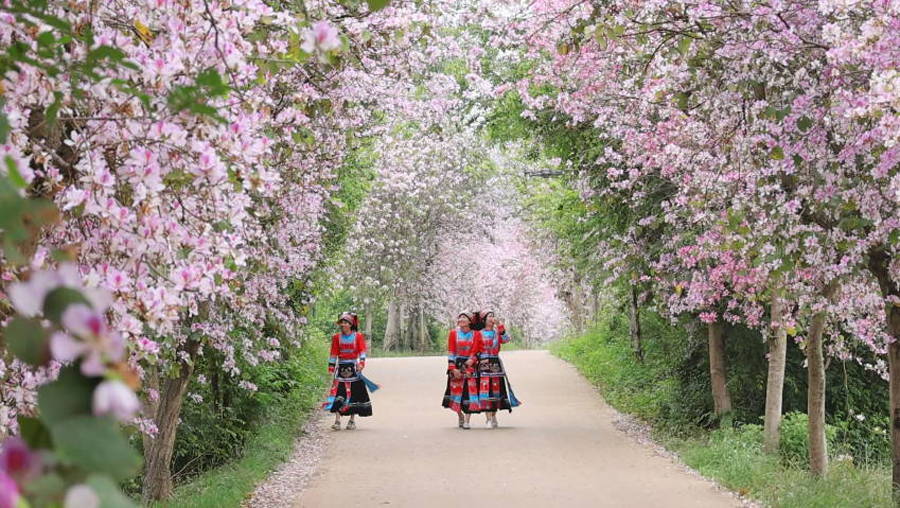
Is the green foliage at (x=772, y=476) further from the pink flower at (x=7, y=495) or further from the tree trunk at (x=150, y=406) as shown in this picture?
the pink flower at (x=7, y=495)

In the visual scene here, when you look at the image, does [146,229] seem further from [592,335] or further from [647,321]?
[592,335]

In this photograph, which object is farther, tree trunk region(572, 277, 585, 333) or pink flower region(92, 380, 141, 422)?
tree trunk region(572, 277, 585, 333)

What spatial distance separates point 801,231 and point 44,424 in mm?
7495

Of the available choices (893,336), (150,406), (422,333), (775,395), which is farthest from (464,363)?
(422,333)

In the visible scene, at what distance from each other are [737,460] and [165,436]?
5.82 meters

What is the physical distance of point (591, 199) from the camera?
578 inches

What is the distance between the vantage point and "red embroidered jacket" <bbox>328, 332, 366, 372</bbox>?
51.5 feet

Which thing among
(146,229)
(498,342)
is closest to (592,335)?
(498,342)

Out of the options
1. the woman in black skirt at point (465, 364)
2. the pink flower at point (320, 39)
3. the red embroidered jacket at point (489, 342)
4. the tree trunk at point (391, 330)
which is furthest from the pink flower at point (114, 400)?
the tree trunk at point (391, 330)

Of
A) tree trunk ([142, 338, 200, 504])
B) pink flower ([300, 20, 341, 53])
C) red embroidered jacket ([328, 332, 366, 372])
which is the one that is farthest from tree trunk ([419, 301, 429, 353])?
pink flower ([300, 20, 341, 53])

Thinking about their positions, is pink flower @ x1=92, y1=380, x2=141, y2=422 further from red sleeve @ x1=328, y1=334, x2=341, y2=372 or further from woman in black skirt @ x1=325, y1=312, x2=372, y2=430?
red sleeve @ x1=328, y1=334, x2=341, y2=372

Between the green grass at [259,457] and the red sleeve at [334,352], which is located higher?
the red sleeve at [334,352]

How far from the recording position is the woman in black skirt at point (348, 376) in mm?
15719

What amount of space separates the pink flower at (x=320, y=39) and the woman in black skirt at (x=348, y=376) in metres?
→ 12.5
